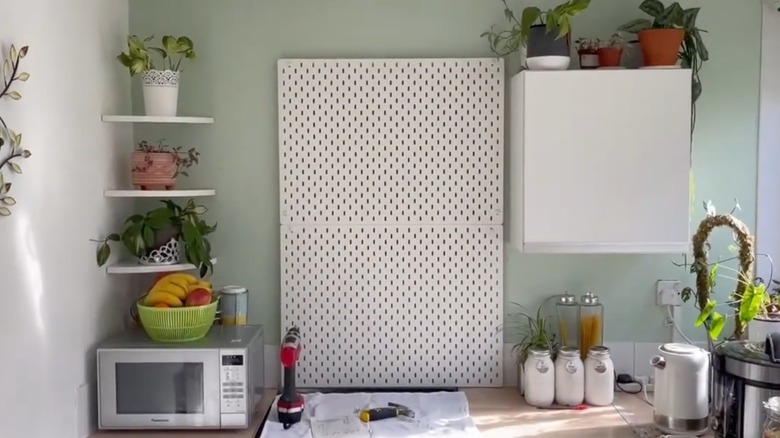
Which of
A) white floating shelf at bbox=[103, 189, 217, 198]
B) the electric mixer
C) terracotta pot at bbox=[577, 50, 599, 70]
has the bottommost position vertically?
the electric mixer

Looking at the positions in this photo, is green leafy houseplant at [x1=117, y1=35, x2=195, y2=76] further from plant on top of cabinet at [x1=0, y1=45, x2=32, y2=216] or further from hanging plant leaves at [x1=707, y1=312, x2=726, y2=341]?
hanging plant leaves at [x1=707, y1=312, x2=726, y2=341]

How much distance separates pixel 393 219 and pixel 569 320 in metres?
0.65

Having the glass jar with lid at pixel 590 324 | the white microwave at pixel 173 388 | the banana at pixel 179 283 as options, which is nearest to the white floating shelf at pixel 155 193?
the banana at pixel 179 283

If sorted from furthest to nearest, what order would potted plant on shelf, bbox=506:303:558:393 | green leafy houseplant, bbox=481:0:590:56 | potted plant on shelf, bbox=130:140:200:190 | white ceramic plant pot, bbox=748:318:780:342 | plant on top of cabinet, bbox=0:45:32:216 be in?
potted plant on shelf, bbox=506:303:558:393 → potted plant on shelf, bbox=130:140:200:190 → green leafy houseplant, bbox=481:0:590:56 → white ceramic plant pot, bbox=748:318:780:342 → plant on top of cabinet, bbox=0:45:32:216

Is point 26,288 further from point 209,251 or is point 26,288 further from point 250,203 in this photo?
point 250,203

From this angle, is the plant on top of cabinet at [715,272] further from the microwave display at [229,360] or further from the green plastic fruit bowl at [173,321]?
the green plastic fruit bowl at [173,321]

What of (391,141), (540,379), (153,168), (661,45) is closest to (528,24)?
(661,45)

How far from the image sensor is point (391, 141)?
249cm

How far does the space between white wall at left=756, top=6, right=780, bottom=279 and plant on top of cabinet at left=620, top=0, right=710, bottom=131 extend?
0.78 ft

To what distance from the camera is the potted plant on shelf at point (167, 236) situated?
2266 mm

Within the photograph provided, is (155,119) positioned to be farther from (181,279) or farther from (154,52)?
(181,279)

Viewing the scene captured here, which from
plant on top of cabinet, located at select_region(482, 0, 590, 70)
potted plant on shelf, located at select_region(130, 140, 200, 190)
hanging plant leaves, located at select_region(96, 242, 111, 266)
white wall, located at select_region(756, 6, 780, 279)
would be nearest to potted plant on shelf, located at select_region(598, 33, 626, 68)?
plant on top of cabinet, located at select_region(482, 0, 590, 70)

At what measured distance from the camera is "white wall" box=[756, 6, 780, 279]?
249 cm

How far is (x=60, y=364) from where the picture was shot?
1.96 meters
